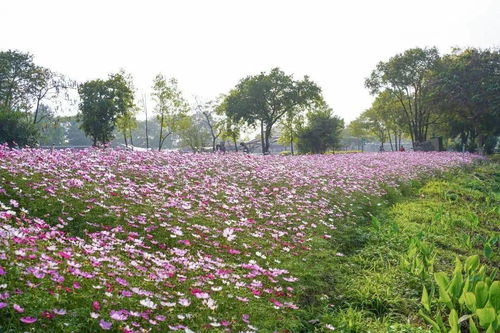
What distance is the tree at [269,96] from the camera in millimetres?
44312

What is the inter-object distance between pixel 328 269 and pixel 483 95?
34.3m

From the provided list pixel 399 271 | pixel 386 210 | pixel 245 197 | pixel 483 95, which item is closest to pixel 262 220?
pixel 245 197

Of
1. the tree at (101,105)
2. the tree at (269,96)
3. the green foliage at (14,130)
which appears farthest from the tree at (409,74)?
the green foliage at (14,130)

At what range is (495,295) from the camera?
355cm

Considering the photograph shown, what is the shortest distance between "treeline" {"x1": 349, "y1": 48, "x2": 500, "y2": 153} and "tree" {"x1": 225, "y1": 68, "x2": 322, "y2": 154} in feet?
23.7

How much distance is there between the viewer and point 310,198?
8570mm

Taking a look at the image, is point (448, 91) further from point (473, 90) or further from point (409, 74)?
point (409, 74)

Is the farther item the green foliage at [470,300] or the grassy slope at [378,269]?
the grassy slope at [378,269]

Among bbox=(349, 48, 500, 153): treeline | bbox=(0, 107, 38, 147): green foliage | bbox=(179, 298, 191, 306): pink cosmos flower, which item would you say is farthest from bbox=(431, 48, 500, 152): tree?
bbox=(179, 298, 191, 306): pink cosmos flower

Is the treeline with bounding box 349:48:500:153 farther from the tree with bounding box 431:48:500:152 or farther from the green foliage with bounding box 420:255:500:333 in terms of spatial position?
the green foliage with bounding box 420:255:500:333

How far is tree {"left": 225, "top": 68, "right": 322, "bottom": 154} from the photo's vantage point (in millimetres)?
44312

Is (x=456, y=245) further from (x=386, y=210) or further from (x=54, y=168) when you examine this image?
(x=54, y=168)

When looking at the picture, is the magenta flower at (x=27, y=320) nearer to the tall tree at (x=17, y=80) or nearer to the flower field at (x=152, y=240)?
the flower field at (x=152, y=240)

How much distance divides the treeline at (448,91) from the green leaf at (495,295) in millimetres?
33088
